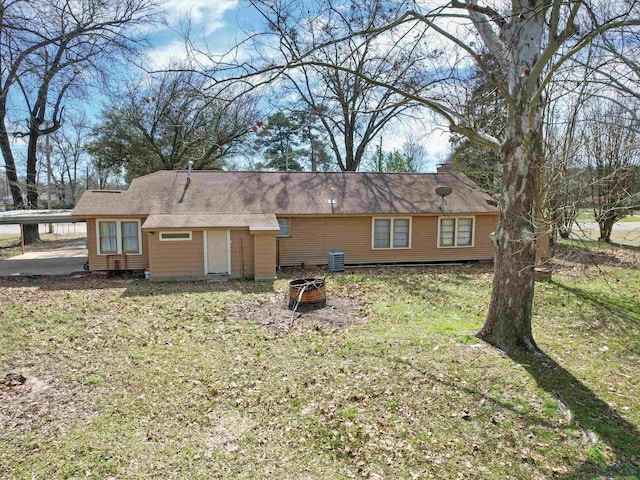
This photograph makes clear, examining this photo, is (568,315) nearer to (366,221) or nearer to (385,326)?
(385,326)

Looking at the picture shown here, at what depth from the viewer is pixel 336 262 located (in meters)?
15.4

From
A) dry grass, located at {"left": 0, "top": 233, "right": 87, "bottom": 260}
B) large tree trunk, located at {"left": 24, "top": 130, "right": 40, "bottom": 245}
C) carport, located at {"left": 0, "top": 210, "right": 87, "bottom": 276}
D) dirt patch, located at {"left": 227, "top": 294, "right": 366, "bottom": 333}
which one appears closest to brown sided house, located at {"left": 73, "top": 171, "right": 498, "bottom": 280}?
carport, located at {"left": 0, "top": 210, "right": 87, "bottom": 276}

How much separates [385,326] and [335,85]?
18.4 m

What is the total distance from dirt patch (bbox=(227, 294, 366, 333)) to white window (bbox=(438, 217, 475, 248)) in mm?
7493

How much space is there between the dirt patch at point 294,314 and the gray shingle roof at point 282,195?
565cm

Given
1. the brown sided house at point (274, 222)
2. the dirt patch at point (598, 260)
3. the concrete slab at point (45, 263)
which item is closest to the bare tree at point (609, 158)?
the dirt patch at point (598, 260)

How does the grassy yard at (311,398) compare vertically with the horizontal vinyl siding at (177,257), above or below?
below

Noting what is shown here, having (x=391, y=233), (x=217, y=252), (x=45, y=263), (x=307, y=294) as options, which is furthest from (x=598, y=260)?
(x=45, y=263)

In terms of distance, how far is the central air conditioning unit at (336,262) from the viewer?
15312 millimetres

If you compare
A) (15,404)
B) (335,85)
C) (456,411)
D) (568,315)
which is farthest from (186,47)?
(335,85)

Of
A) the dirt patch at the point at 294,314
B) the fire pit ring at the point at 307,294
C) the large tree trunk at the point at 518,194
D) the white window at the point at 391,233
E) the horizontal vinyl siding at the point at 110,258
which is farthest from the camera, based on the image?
the white window at the point at 391,233

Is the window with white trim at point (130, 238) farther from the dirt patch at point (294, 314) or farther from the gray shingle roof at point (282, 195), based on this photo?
the dirt patch at point (294, 314)

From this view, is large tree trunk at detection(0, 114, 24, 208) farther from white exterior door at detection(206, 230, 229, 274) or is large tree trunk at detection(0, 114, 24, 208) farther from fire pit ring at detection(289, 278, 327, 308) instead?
fire pit ring at detection(289, 278, 327, 308)

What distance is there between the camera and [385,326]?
28.5ft
